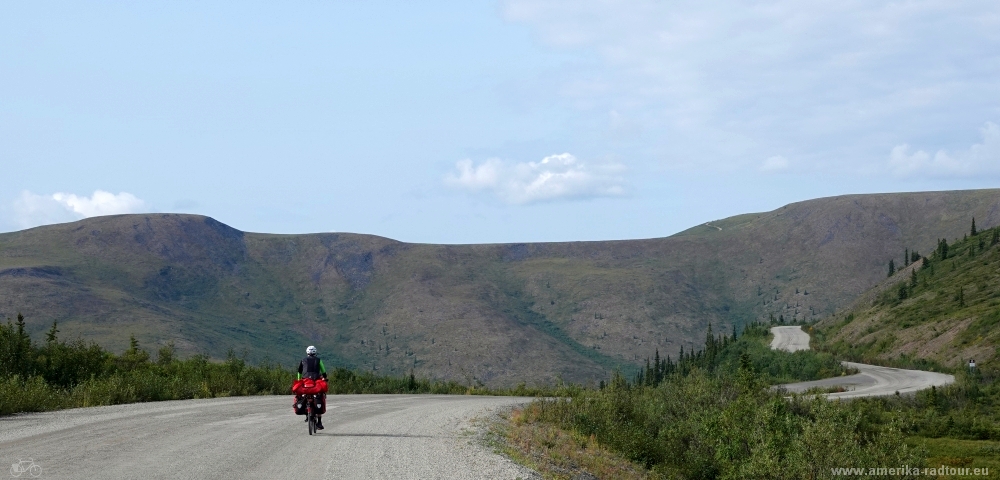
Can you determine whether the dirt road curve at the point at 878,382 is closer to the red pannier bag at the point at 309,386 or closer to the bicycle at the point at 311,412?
the red pannier bag at the point at 309,386

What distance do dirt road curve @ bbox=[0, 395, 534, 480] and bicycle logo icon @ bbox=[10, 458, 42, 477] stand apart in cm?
11

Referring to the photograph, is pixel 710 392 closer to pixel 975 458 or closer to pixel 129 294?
pixel 975 458

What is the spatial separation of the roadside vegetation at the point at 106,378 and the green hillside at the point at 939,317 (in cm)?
5230

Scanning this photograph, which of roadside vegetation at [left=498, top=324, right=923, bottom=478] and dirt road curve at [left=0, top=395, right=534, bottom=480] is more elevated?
dirt road curve at [left=0, top=395, right=534, bottom=480]

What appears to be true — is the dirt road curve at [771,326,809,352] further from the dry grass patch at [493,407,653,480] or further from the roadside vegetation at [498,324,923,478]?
the dry grass patch at [493,407,653,480]

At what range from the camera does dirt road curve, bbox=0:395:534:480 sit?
13586 millimetres

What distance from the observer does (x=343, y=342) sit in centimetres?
18938

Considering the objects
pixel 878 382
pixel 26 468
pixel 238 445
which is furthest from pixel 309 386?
pixel 878 382

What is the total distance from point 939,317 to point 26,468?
8502cm

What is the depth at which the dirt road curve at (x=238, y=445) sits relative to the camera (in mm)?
13586

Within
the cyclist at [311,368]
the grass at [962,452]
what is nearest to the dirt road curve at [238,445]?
the cyclist at [311,368]

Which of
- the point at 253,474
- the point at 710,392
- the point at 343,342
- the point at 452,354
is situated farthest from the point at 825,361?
the point at 343,342

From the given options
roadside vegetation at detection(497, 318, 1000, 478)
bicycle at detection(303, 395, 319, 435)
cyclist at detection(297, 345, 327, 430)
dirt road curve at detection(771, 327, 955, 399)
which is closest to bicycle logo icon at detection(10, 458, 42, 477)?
bicycle at detection(303, 395, 319, 435)

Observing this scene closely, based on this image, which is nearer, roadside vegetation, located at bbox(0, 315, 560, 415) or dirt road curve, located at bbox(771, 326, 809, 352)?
roadside vegetation, located at bbox(0, 315, 560, 415)
